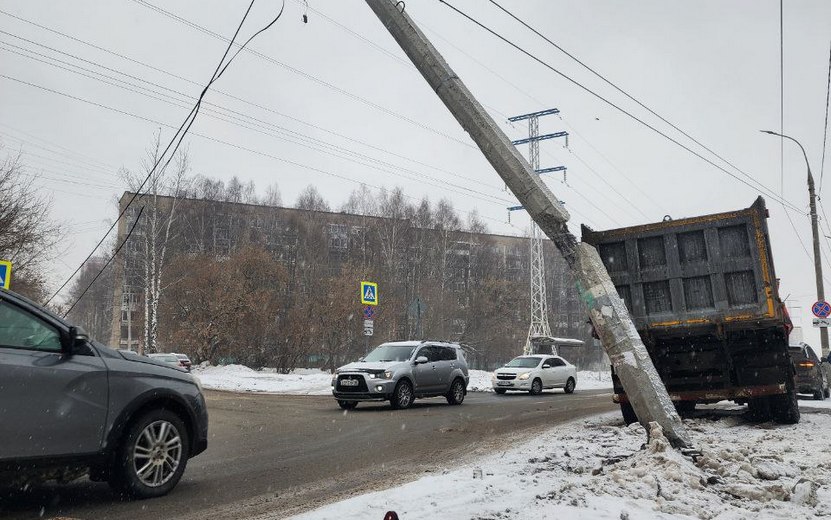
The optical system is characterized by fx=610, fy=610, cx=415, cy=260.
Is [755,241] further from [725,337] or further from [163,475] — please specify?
[163,475]

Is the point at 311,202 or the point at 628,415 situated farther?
the point at 311,202

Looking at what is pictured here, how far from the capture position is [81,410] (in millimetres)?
4570

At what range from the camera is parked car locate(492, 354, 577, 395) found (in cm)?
2155

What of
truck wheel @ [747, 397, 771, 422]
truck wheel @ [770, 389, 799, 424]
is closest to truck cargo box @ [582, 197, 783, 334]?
truck wheel @ [770, 389, 799, 424]

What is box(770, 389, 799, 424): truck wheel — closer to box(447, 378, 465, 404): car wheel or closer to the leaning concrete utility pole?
the leaning concrete utility pole

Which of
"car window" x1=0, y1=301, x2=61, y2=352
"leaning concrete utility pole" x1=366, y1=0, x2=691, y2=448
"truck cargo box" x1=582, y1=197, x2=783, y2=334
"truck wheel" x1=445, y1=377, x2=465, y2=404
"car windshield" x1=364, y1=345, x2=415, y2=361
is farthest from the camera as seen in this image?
"truck wheel" x1=445, y1=377, x2=465, y2=404

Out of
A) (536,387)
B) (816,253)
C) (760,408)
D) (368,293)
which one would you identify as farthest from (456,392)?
(816,253)

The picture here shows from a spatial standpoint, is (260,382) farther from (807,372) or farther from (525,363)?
(807,372)

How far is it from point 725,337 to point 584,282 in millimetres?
3300

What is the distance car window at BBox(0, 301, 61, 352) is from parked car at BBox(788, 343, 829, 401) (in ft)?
60.2

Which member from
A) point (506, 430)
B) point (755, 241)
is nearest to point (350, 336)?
point (506, 430)

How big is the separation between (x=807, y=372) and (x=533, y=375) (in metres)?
8.31

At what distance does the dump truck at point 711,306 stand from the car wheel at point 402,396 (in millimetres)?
5873

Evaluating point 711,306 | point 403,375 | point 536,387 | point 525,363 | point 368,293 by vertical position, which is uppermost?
point 368,293
